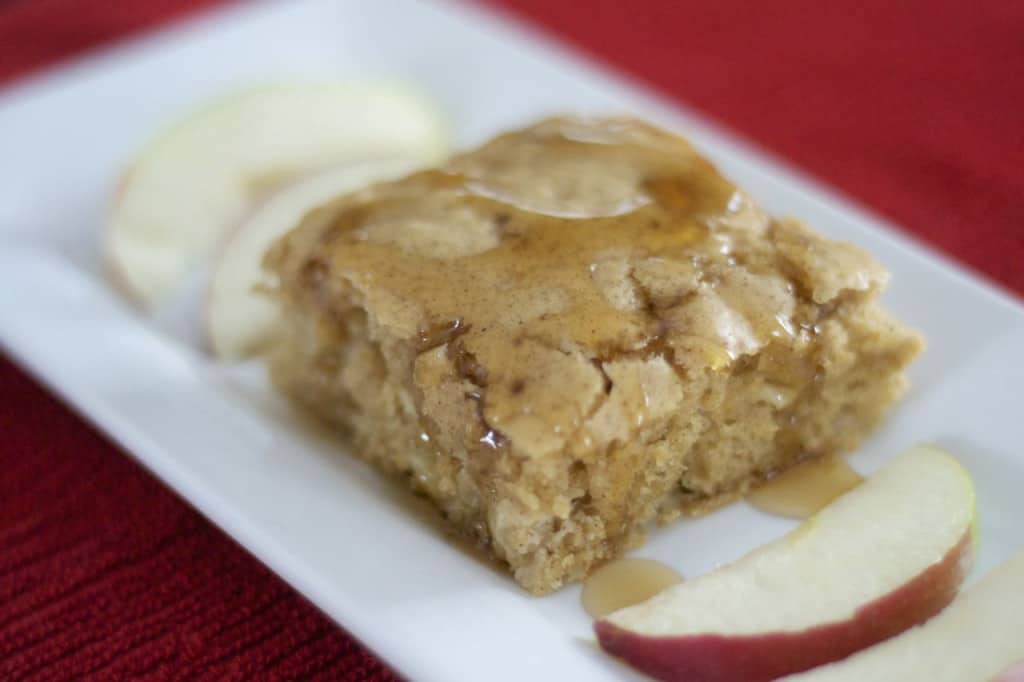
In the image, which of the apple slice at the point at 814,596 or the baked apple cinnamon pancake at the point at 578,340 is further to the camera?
the baked apple cinnamon pancake at the point at 578,340

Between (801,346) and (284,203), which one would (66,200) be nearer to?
(284,203)

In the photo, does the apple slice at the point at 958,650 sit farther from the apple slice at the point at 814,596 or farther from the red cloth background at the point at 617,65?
the red cloth background at the point at 617,65

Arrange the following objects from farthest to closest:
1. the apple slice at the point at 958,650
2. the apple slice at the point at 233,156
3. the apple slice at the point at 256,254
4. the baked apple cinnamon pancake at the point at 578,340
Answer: the apple slice at the point at 233,156
the apple slice at the point at 256,254
the baked apple cinnamon pancake at the point at 578,340
the apple slice at the point at 958,650

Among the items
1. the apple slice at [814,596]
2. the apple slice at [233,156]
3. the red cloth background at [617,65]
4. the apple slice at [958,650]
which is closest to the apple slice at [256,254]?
the apple slice at [233,156]

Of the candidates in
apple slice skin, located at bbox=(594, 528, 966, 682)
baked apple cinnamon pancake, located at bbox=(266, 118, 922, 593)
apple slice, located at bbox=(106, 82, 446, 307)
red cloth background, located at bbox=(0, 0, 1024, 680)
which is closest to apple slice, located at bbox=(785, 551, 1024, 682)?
apple slice skin, located at bbox=(594, 528, 966, 682)

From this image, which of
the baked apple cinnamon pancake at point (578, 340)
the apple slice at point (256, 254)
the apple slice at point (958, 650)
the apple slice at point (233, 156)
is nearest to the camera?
the apple slice at point (958, 650)

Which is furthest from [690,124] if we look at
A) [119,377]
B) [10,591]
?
[10,591]

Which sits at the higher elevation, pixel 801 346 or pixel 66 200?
pixel 801 346
